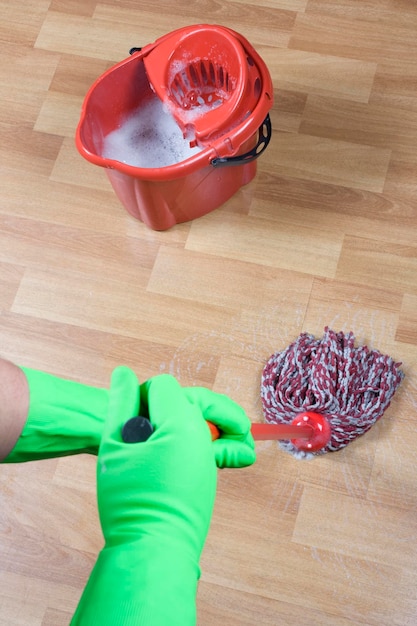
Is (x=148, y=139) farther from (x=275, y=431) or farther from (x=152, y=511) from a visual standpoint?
(x=152, y=511)

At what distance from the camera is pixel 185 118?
1.46 m

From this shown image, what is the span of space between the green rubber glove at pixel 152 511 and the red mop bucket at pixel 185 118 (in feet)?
1.90

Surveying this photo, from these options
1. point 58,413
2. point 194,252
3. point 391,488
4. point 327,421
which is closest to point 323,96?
point 194,252

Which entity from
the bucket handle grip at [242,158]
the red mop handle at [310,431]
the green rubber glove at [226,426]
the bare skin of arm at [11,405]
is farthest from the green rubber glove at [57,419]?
the bucket handle grip at [242,158]

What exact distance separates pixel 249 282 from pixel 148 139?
0.35 m

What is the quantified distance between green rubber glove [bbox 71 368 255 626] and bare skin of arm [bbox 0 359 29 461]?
13 centimetres

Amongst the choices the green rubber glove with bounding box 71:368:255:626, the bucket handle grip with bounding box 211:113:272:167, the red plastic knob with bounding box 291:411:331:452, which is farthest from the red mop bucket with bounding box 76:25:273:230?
the green rubber glove with bounding box 71:368:255:626

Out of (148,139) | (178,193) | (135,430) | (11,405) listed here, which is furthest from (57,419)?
(148,139)

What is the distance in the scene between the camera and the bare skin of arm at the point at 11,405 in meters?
0.96

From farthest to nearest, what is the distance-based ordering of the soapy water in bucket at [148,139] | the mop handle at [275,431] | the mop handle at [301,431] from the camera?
1. the soapy water in bucket at [148,139]
2. the mop handle at [301,431]
3. the mop handle at [275,431]

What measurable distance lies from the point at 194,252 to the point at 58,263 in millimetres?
285

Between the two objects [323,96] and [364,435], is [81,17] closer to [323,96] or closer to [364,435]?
[323,96]

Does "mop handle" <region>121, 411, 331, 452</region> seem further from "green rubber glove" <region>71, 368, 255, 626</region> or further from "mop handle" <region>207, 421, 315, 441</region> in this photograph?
"green rubber glove" <region>71, 368, 255, 626</region>

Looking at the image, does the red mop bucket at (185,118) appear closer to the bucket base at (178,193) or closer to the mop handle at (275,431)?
the bucket base at (178,193)
